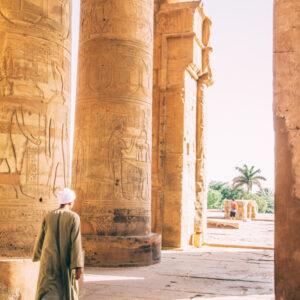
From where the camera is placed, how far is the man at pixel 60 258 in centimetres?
371

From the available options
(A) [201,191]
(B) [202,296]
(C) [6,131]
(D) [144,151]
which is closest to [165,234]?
(A) [201,191]

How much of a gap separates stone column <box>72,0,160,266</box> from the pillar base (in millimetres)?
16

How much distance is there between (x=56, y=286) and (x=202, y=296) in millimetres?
2115

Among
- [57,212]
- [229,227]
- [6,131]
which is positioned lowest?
[229,227]

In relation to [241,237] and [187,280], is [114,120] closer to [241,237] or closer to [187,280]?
[187,280]

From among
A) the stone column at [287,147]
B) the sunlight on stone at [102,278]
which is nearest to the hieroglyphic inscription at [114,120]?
the sunlight on stone at [102,278]

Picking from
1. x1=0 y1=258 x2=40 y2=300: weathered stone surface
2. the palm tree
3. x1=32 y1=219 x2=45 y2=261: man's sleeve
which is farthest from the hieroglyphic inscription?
the palm tree

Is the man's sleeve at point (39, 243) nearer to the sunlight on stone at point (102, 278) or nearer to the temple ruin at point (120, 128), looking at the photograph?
the temple ruin at point (120, 128)

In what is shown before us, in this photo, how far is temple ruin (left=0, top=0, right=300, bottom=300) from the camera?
4.10 metres

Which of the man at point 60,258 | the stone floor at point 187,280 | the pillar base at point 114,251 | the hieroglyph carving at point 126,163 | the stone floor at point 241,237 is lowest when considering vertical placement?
A: the stone floor at point 241,237

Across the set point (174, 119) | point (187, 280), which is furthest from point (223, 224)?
point (187, 280)

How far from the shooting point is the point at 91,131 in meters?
7.59

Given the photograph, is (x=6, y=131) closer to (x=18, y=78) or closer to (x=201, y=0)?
(x=18, y=78)

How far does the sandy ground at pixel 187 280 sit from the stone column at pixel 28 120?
4.15ft
